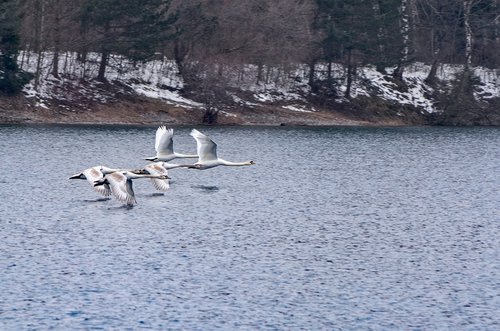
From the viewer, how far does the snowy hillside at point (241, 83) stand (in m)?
71.7

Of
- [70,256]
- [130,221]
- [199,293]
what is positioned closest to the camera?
[199,293]

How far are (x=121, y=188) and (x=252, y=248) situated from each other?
24.6ft

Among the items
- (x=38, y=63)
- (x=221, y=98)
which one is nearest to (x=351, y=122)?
(x=221, y=98)

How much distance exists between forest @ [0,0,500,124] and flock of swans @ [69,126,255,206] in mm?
25162

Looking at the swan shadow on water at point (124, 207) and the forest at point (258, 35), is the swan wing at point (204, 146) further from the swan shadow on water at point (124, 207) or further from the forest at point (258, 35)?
the forest at point (258, 35)

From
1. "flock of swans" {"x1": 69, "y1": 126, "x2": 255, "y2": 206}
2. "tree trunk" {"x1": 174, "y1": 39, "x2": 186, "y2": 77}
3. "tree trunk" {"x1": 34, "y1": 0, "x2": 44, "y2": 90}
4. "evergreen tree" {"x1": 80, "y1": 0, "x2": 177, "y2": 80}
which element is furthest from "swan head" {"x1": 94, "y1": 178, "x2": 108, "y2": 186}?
"tree trunk" {"x1": 174, "y1": 39, "x2": 186, "y2": 77}

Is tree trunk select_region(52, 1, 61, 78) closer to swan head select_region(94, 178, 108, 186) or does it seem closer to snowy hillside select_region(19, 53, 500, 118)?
snowy hillside select_region(19, 53, 500, 118)

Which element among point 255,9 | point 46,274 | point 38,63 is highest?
point 255,9

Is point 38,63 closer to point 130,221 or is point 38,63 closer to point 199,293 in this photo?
point 130,221

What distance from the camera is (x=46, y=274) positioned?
2539 cm

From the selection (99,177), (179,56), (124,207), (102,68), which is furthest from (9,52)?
(124,207)

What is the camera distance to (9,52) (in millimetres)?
66000

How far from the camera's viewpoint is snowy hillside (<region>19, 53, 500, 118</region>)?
71688mm

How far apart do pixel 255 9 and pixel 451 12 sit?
16260 millimetres
